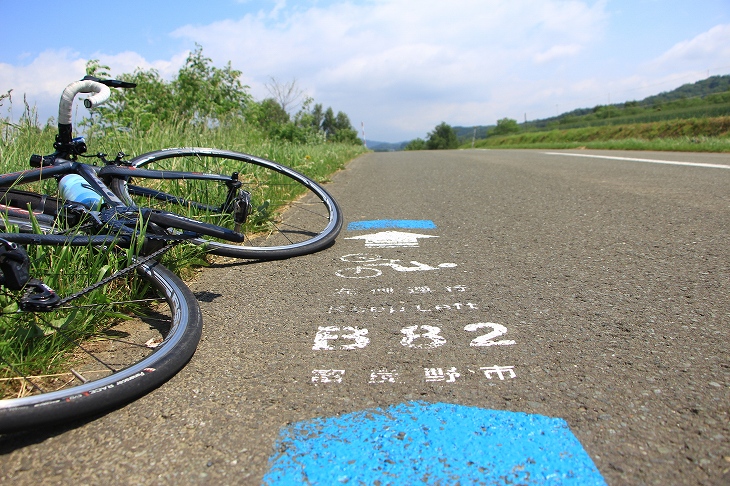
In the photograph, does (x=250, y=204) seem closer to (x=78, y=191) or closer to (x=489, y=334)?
(x=78, y=191)

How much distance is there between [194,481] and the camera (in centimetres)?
147

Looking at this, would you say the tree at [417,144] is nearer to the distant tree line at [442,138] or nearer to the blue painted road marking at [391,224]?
the distant tree line at [442,138]

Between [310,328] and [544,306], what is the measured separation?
1182 millimetres

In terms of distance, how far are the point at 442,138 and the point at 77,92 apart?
129181 mm

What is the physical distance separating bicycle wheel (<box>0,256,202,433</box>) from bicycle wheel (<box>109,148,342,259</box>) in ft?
2.69

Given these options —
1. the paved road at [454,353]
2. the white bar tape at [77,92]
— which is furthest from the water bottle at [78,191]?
the paved road at [454,353]

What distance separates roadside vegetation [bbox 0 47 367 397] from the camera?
2.15 meters

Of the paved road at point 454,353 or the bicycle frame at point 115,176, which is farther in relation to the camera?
the bicycle frame at point 115,176

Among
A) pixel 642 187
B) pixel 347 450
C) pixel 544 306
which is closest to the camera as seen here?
pixel 347 450

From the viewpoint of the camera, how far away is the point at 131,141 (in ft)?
21.3

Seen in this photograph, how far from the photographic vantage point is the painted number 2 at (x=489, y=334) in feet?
7.55

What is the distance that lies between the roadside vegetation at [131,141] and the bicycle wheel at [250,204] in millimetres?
411

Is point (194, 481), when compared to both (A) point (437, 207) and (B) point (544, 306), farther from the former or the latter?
(A) point (437, 207)

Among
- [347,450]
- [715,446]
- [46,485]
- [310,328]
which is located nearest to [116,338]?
[310,328]
